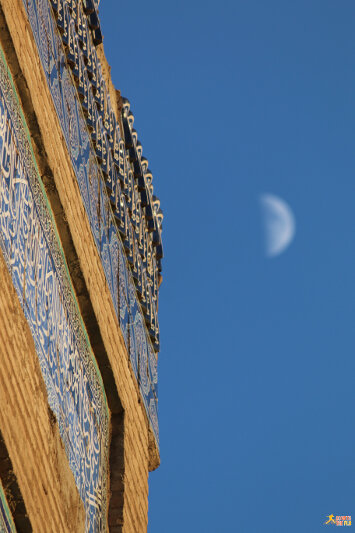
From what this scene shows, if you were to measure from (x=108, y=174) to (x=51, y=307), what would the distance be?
1.04 meters

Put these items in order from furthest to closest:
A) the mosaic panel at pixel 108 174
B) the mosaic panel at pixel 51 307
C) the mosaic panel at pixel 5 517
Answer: the mosaic panel at pixel 108 174 → the mosaic panel at pixel 51 307 → the mosaic panel at pixel 5 517

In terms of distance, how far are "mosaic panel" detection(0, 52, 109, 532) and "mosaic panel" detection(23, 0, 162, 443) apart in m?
0.41

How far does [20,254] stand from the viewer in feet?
8.53

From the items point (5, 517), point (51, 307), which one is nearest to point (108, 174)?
point (51, 307)

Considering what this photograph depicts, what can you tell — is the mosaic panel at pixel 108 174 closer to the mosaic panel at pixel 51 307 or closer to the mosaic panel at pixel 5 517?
the mosaic panel at pixel 51 307

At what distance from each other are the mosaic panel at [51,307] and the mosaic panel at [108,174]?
1.34 ft

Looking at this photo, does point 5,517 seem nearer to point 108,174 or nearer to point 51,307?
point 51,307

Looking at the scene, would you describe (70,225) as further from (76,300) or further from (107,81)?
(107,81)

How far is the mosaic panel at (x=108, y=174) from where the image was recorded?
3396 millimetres

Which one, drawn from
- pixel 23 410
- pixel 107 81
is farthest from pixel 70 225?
pixel 107 81

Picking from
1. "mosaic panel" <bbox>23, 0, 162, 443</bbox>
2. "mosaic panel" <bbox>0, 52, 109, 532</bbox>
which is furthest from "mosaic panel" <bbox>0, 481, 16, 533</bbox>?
"mosaic panel" <bbox>23, 0, 162, 443</bbox>

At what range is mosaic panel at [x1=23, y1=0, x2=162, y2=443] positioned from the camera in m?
3.40

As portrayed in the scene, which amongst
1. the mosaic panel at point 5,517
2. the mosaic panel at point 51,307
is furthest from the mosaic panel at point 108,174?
the mosaic panel at point 5,517

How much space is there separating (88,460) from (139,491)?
1.73 feet
